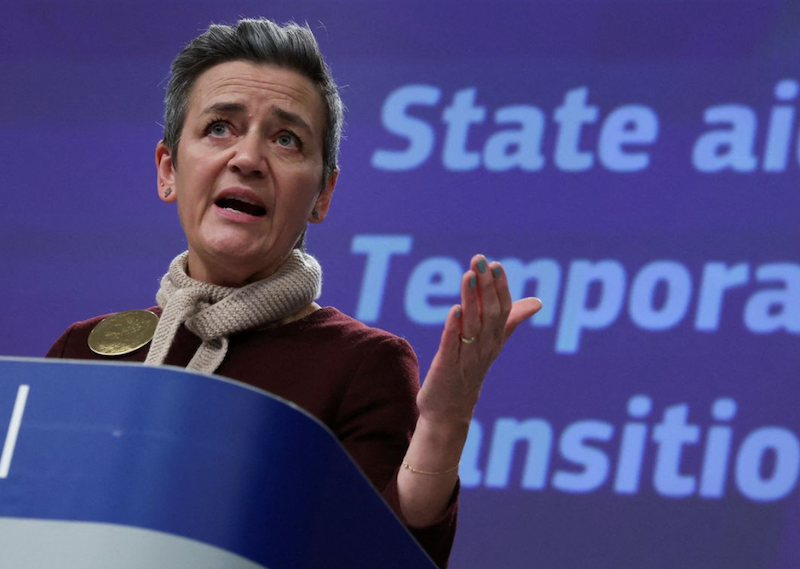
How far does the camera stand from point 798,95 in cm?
306

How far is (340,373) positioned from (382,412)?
79 millimetres

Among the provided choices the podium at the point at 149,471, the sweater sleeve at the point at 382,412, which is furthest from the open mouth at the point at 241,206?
the podium at the point at 149,471

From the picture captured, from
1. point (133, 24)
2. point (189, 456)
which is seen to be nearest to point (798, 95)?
point (133, 24)

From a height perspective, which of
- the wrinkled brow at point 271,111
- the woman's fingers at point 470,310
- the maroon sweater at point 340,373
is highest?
the wrinkled brow at point 271,111

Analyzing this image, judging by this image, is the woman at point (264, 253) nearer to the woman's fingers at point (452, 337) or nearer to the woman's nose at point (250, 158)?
the woman's nose at point (250, 158)

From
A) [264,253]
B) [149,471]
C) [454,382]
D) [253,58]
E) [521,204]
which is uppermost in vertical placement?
[521,204]

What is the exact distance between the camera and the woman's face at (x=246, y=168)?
154 cm

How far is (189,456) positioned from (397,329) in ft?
7.21

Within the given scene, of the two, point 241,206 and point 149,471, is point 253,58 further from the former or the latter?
point 149,471

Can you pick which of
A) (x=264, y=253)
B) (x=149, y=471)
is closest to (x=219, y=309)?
(x=264, y=253)

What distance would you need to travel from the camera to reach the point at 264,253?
5.11ft

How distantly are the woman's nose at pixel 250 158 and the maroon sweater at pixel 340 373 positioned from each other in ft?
0.64

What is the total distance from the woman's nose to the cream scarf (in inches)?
5.2

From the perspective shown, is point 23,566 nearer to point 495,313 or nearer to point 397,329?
point 495,313
